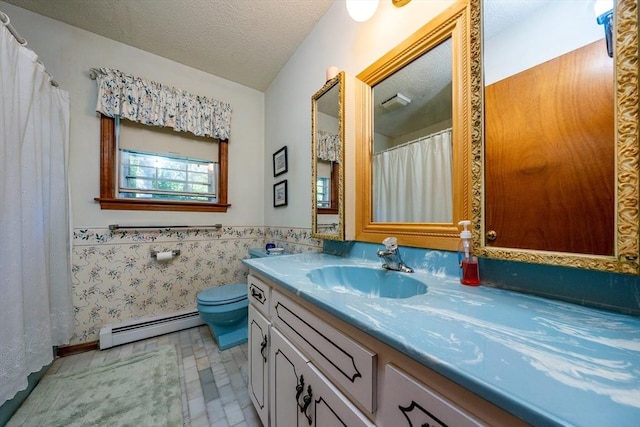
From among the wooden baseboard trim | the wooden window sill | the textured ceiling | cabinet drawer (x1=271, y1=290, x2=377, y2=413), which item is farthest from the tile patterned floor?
the textured ceiling

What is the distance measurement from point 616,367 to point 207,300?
1.78 metres

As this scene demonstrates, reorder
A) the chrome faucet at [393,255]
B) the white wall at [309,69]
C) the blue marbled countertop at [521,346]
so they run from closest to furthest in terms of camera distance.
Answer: the blue marbled countertop at [521,346], the chrome faucet at [393,255], the white wall at [309,69]

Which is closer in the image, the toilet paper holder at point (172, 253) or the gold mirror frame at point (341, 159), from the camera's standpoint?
the gold mirror frame at point (341, 159)

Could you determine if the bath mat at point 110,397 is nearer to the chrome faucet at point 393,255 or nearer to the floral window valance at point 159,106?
the chrome faucet at point 393,255

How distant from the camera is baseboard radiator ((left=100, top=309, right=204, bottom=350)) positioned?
161 cm

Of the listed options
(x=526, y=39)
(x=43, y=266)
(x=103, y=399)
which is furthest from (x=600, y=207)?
(x=43, y=266)

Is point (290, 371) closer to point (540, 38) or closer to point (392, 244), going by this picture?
point (392, 244)

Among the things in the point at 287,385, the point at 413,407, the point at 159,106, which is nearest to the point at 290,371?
the point at 287,385

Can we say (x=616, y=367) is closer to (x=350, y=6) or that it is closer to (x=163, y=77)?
(x=350, y=6)

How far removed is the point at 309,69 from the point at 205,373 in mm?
2167

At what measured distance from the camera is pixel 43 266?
1.17 metres

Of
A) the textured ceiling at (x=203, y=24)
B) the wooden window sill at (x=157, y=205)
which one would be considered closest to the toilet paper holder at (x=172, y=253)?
the wooden window sill at (x=157, y=205)

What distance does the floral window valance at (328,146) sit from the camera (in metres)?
1.27

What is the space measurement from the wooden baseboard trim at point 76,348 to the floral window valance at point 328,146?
2.11 meters
